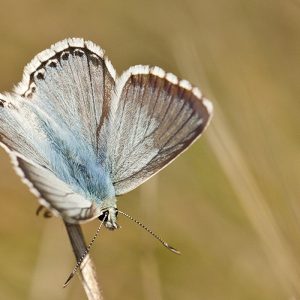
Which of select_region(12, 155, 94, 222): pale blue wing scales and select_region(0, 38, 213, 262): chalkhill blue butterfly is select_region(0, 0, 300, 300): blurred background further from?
select_region(12, 155, 94, 222): pale blue wing scales

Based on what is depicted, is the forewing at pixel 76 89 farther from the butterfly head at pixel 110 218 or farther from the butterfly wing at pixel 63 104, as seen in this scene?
the butterfly head at pixel 110 218

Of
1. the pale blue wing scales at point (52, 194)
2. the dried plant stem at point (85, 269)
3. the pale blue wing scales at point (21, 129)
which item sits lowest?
the dried plant stem at point (85, 269)

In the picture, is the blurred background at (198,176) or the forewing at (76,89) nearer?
the forewing at (76,89)

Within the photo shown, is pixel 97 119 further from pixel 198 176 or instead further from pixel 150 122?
pixel 198 176

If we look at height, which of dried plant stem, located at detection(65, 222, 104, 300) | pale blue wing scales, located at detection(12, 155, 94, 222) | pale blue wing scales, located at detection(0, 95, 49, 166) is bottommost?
dried plant stem, located at detection(65, 222, 104, 300)

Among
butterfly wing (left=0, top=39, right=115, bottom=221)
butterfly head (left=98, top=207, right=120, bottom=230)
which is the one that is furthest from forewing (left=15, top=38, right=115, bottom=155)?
butterfly head (left=98, top=207, right=120, bottom=230)

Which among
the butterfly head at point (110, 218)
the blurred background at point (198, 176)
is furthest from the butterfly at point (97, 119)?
the blurred background at point (198, 176)

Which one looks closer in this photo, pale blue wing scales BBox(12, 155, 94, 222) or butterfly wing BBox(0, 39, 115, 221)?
pale blue wing scales BBox(12, 155, 94, 222)
